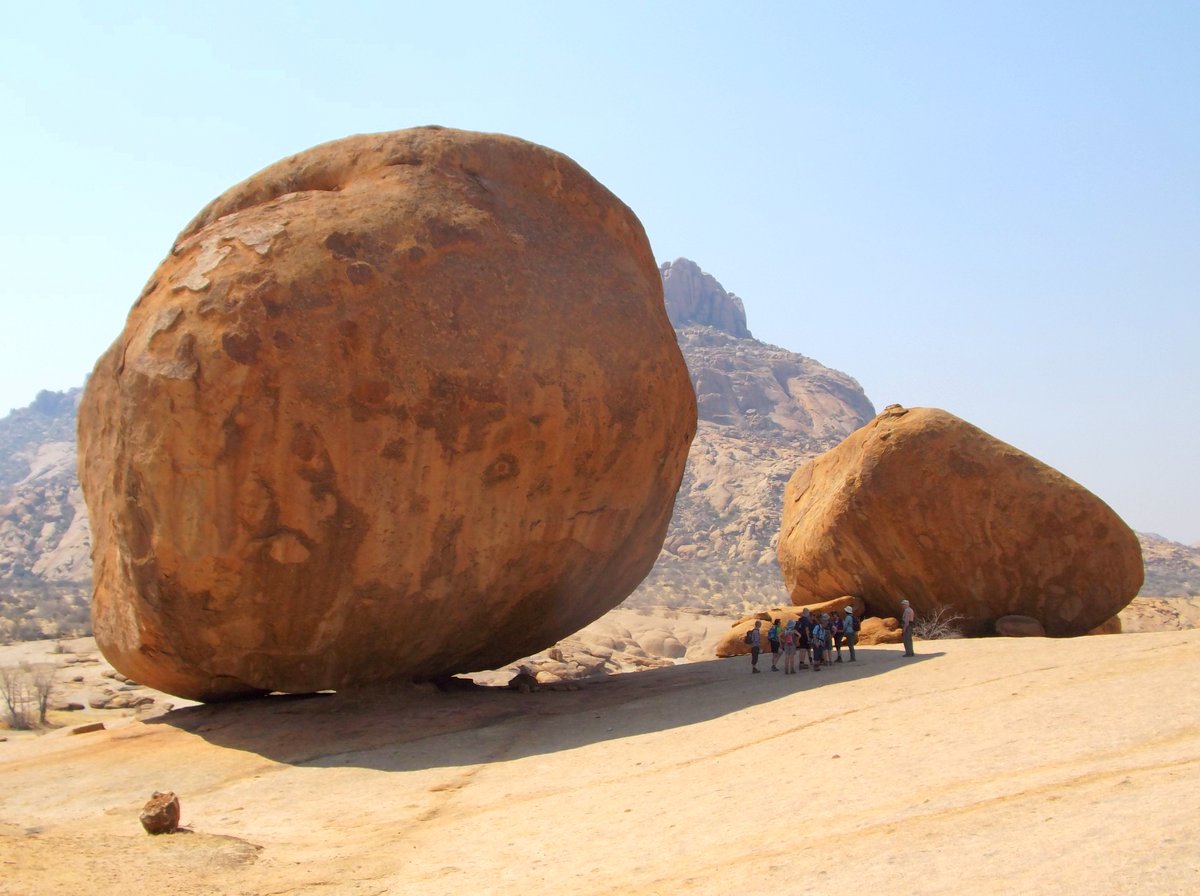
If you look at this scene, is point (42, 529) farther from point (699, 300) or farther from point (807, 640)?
point (807, 640)

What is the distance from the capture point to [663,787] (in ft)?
18.7

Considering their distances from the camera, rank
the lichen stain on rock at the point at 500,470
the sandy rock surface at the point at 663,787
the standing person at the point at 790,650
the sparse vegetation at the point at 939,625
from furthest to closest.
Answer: the sparse vegetation at the point at 939,625 → the standing person at the point at 790,650 → the lichen stain on rock at the point at 500,470 → the sandy rock surface at the point at 663,787

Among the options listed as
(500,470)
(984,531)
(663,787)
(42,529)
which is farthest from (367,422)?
(42,529)

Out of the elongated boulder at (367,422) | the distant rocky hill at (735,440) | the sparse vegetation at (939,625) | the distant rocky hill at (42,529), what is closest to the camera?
the elongated boulder at (367,422)

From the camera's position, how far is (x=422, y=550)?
840cm

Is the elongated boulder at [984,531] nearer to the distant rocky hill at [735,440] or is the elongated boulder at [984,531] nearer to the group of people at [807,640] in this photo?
the group of people at [807,640]

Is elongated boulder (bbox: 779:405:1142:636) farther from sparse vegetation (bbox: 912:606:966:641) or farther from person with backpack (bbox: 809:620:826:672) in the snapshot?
person with backpack (bbox: 809:620:826:672)

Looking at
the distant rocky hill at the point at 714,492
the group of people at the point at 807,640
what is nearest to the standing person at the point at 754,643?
the group of people at the point at 807,640

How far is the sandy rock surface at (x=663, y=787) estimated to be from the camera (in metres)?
3.91

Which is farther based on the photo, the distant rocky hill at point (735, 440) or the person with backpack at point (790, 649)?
the distant rocky hill at point (735, 440)

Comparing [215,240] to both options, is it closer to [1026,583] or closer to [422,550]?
[422,550]

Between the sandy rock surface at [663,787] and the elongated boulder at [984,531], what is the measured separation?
3.42 metres

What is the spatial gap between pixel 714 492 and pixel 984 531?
3847 cm

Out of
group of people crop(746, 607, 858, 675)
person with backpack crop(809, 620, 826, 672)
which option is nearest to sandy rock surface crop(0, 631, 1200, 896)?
person with backpack crop(809, 620, 826, 672)
